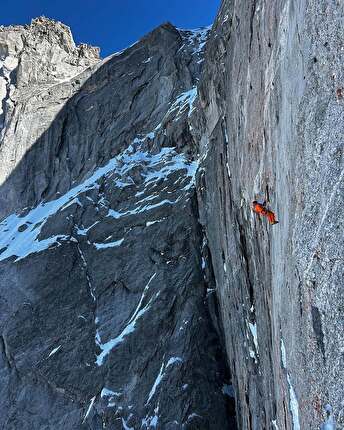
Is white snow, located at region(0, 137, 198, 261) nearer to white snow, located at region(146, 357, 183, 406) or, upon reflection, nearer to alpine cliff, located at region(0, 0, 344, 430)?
alpine cliff, located at region(0, 0, 344, 430)

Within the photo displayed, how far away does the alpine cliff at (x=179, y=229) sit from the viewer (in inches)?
461

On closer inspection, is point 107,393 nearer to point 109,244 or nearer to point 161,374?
point 161,374

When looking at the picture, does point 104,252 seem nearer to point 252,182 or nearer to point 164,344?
point 164,344

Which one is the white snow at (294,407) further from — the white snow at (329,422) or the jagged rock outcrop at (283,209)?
the white snow at (329,422)

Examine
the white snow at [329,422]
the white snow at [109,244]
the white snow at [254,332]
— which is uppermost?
the white snow at [109,244]

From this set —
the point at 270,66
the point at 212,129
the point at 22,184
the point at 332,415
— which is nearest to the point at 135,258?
the point at 212,129

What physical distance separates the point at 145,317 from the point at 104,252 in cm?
602

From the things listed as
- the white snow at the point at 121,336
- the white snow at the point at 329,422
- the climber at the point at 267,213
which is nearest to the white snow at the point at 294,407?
the white snow at the point at 329,422

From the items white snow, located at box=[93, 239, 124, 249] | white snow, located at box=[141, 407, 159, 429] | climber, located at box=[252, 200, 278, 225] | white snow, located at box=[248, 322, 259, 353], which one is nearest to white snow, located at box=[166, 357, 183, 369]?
white snow, located at box=[141, 407, 159, 429]

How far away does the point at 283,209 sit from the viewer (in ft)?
47.7

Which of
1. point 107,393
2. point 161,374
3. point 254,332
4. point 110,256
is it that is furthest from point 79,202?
point 254,332

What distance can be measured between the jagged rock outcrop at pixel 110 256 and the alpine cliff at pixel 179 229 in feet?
0.34

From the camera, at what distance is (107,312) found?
32.3 metres

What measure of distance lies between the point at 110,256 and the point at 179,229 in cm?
437
